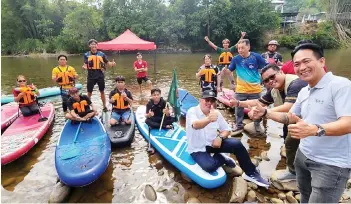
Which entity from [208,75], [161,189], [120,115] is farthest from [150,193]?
[208,75]

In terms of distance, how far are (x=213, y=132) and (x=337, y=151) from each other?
2265 mm

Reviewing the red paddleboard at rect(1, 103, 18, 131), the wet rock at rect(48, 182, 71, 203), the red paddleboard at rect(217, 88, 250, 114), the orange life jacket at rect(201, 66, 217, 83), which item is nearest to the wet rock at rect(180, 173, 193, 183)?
the wet rock at rect(48, 182, 71, 203)

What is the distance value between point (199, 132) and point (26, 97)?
580 centimetres

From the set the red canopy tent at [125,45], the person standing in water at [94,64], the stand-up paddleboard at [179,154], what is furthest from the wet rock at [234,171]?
the red canopy tent at [125,45]

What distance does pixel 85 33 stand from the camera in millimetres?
35125

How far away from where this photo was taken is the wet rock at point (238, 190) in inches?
153

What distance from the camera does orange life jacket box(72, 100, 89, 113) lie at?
6324 mm

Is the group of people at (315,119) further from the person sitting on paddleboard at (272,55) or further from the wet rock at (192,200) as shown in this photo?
the person sitting on paddleboard at (272,55)

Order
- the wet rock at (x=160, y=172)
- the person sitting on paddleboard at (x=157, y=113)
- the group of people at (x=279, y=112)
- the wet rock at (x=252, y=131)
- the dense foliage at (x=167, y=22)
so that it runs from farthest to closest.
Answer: the dense foliage at (x=167, y=22) → the wet rock at (x=252, y=131) → the person sitting on paddleboard at (x=157, y=113) → the wet rock at (x=160, y=172) → the group of people at (x=279, y=112)

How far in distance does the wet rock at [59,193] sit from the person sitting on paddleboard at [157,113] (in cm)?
251

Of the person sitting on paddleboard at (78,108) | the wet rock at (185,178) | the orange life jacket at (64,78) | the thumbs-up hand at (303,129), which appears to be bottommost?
the wet rock at (185,178)

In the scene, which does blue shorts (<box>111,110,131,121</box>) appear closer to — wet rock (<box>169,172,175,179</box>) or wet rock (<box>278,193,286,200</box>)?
wet rock (<box>169,172,175,179</box>)

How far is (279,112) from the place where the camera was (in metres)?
2.87

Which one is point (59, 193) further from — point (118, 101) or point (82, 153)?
point (118, 101)
